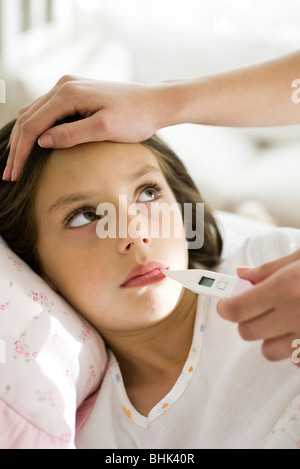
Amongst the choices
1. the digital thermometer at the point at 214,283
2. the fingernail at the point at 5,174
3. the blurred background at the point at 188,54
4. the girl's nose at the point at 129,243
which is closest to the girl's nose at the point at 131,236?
the girl's nose at the point at 129,243

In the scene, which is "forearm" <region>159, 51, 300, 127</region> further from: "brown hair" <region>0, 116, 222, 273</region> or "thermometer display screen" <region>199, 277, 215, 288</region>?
"thermometer display screen" <region>199, 277, 215, 288</region>

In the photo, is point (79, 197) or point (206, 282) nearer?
point (206, 282)

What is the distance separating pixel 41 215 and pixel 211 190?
3.26ft

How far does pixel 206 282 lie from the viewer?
0.75 m

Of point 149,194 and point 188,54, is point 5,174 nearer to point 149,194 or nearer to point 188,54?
point 149,194

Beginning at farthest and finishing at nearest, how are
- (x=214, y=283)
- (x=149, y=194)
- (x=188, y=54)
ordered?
1. (x=188, y=54)
2. (x=149, y=194)
3. (x=214, y=283)

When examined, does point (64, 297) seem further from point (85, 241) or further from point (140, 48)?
point (140, 48)

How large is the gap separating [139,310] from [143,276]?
2.3 inches

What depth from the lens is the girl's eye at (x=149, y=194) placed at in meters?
0.99

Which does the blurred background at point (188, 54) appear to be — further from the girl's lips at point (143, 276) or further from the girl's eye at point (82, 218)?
the girl's lips at point (143, 276)

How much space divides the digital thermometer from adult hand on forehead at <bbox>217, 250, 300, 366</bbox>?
0.07 metres

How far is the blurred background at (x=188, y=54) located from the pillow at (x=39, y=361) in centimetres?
75

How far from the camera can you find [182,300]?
3.49 ft

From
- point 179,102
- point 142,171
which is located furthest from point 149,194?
point 179,102
